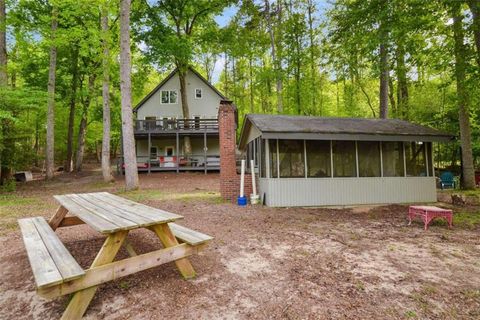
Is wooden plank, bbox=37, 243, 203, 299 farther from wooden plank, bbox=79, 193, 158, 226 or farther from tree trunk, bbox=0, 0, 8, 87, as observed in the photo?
tree trunk, bbox=0, 0, 8, 87

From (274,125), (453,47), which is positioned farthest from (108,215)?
(453,47)

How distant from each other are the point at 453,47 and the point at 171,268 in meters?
10.8

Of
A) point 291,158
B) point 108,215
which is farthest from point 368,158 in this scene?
point 108,215

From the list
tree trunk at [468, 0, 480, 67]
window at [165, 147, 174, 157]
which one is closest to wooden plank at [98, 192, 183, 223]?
tree trunk at [468, 0, 480, 67]

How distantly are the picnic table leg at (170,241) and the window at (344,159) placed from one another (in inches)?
268

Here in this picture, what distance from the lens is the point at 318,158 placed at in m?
8.91

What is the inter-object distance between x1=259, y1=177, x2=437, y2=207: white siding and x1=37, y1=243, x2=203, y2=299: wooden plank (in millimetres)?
5567

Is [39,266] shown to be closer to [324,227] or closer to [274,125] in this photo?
[324,227]

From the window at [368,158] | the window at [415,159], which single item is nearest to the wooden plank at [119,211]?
the window at [368,158]

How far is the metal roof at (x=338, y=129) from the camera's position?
8.34m

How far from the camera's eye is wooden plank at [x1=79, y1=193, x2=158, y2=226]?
10.1 feet

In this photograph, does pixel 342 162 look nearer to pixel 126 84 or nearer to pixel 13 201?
pixel 126 84

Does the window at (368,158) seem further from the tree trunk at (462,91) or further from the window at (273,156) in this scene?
the tree trunk at (462,91)

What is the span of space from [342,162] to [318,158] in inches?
34.4
